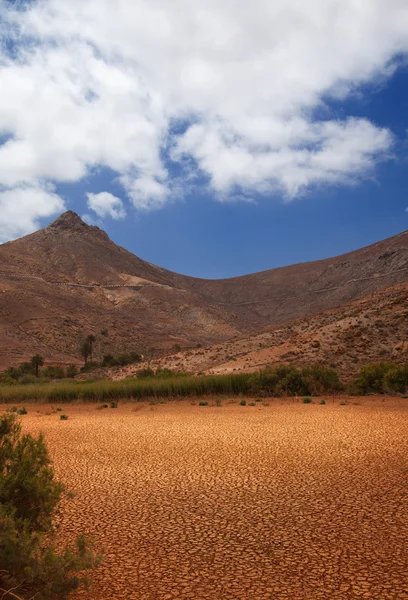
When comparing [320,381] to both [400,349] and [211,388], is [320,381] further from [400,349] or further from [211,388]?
[400,349]

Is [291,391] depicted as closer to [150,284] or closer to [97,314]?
[97,314]

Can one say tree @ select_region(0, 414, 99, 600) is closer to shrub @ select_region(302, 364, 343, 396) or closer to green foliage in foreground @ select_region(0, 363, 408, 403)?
green foliage in foreground @ select_region(0, 363, 408, 403)

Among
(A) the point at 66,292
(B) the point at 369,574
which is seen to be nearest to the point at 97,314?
(A) the point at 66,292

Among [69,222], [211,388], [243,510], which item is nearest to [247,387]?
[211,388]

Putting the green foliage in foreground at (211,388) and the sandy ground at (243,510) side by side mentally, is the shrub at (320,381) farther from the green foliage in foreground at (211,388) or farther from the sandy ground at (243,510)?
the sandy ground at (243,510)

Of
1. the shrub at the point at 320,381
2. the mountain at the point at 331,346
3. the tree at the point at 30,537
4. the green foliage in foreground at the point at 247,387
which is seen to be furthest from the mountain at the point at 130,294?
the tree at the point at 30,537

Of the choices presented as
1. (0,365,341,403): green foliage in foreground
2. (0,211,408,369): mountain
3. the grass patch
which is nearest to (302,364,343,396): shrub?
(0,365,341,403): green foliage in foreground

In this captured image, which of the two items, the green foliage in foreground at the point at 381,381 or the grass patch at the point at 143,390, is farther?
the grass patch at the point at 143,390

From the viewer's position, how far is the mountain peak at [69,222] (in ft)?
352

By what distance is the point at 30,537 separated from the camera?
3883mm

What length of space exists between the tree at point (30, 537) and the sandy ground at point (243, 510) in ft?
1.74

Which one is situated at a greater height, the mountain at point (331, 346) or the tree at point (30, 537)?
the mountain at point (331, 346)

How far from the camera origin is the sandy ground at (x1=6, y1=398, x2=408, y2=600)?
13.6 feet

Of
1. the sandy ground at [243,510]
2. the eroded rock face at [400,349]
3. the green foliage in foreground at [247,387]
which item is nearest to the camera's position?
the sandy ground at [243,510]
